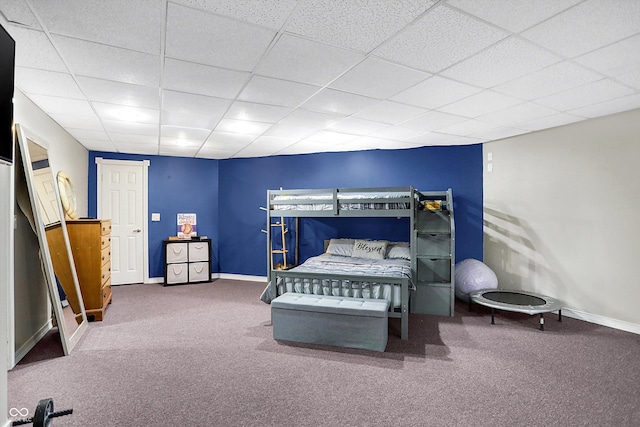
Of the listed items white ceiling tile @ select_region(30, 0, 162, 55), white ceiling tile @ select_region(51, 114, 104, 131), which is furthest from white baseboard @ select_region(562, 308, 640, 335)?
white ceiling tile @ select_region(51, 114, 104, 131)

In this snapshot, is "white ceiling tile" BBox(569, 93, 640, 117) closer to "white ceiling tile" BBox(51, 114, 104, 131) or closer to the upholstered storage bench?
the upholstered storage bench

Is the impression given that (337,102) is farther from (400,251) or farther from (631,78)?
(400,251)

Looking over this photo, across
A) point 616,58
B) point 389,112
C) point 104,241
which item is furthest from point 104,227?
point 616,58

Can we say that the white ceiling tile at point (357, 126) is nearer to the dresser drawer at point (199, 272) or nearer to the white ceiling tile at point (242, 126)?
the white ceiling tile at point (242, 126)

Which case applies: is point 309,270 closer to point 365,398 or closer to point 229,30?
point 365,398

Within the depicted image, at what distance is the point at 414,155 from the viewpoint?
5504 millimetres

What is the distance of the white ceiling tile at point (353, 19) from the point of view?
1780mm

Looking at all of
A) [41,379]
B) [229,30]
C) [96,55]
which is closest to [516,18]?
[229,30]

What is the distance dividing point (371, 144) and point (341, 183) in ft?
3.07

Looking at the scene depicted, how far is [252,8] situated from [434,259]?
11.9ft

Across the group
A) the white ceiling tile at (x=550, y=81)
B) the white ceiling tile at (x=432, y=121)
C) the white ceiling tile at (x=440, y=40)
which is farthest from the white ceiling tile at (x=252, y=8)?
the white ceiling tile at (x=432, y=121)

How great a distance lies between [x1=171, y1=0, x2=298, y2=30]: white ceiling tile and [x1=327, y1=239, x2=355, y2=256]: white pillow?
3855mm

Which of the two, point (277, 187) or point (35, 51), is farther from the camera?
point (277, 187)

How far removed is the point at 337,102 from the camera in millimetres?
3316
